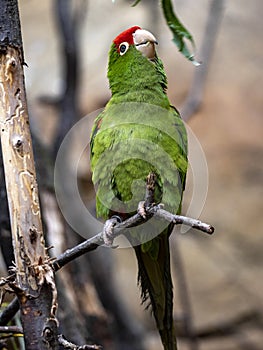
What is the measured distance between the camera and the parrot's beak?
1.10 metres

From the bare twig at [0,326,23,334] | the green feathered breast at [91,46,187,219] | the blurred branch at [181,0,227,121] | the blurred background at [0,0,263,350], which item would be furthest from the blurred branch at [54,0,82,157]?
the bare twig at [0,326,23,334]

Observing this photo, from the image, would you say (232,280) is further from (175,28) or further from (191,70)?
(175,28)

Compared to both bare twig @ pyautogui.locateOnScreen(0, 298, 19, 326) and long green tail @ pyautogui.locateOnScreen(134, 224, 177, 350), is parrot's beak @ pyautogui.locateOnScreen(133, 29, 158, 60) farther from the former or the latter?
bare twig @ pyautogui.locateOnScreen(0, 298, 19, 326)

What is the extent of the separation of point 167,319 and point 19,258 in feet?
1.17

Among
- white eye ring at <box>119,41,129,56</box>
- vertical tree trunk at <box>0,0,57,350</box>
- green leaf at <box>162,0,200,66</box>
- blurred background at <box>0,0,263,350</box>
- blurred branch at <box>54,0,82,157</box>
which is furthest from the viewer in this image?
blurred background at <box>0,0,263,350</box>

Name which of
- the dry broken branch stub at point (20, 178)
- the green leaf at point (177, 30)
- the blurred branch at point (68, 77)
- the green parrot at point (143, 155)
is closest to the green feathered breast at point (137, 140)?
the green parrot at point (143, 155)

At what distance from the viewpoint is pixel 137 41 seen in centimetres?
114

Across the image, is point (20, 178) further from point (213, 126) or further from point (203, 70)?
point (213, 126)

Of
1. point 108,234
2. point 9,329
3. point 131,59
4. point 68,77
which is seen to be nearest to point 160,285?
point 108,234

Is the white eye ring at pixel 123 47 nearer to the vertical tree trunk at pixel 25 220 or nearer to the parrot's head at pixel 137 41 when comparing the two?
the parrot's head at pixel 137 41

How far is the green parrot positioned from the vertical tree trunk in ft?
0.88

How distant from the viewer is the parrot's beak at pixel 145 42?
110 cm

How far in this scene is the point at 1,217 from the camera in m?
1.55

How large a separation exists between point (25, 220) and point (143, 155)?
1.14ft
